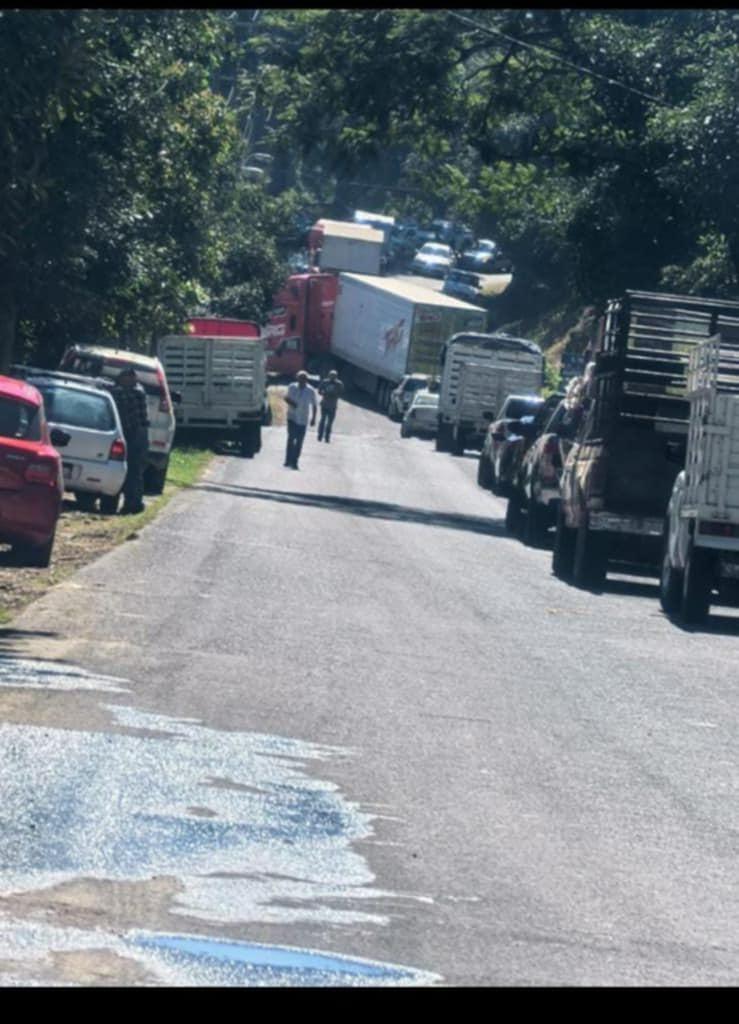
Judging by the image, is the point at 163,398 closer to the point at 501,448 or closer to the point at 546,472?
the point at 546,472

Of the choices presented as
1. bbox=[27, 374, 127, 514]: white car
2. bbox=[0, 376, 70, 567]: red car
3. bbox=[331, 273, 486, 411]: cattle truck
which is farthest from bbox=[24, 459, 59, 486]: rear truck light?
bbox=[331, 273, 486, 411]: cattle truck

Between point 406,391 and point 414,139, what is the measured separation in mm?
28080

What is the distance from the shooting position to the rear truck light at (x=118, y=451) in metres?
24.1

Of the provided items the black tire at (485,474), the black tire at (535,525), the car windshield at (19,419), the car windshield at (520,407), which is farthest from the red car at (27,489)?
the black tire at (485,474)

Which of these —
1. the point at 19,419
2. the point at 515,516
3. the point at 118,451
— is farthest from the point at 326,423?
the point at 19,419

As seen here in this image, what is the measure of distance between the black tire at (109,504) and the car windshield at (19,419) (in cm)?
675

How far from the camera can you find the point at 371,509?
3180cm

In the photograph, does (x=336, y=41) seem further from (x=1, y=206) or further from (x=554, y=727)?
(x=554, y=727)

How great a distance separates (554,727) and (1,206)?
22.6 ft

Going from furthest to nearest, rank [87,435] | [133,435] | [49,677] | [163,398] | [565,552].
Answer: [163,398] → [133,435] → [87,435] → [565,552] → [49,677]

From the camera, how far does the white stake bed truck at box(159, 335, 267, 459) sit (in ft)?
138

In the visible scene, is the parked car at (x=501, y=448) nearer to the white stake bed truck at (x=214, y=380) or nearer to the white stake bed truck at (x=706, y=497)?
the white stake bed truck at (x=214, y=380)
